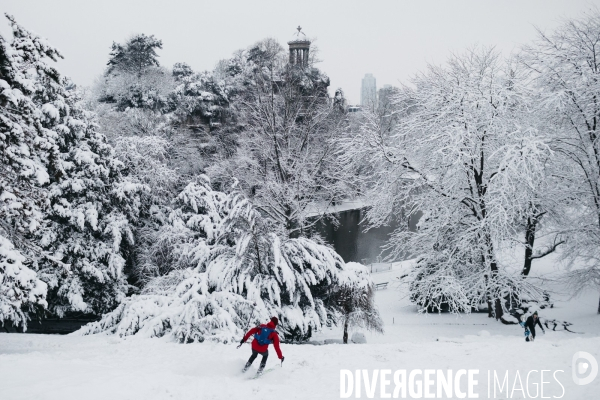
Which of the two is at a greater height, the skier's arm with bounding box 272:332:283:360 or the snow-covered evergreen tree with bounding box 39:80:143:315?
the snow-covered evergreen tree with bounding box 39:80:143:315

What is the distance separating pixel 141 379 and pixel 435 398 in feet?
17.8

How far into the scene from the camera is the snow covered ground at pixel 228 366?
7289 millimetres

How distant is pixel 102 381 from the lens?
24.3ft

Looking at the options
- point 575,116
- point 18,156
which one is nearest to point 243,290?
point 18,156

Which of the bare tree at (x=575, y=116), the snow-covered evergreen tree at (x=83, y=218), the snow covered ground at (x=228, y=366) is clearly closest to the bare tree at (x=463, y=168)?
the bare tree at (x=575, y=116)

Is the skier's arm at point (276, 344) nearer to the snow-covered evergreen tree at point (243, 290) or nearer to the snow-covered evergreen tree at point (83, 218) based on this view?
the snow-covered evergreen tree at point (243, 290)

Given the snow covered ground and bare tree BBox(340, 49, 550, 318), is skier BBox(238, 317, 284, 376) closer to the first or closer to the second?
the snow covered ground

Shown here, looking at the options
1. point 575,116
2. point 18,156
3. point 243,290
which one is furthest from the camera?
point 575,116

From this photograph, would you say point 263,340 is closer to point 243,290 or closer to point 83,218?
point 243,290

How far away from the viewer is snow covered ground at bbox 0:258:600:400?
729 cm

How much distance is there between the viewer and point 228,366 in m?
8.98

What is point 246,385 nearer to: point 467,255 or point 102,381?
point 102,381

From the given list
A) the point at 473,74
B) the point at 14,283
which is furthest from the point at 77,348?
the point at 473,74

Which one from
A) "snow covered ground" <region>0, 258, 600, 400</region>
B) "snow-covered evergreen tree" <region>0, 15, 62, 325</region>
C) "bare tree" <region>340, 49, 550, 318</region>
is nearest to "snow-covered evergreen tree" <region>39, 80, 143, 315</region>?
"snow covered ground" <region>0, 258, 600, 400</region>
